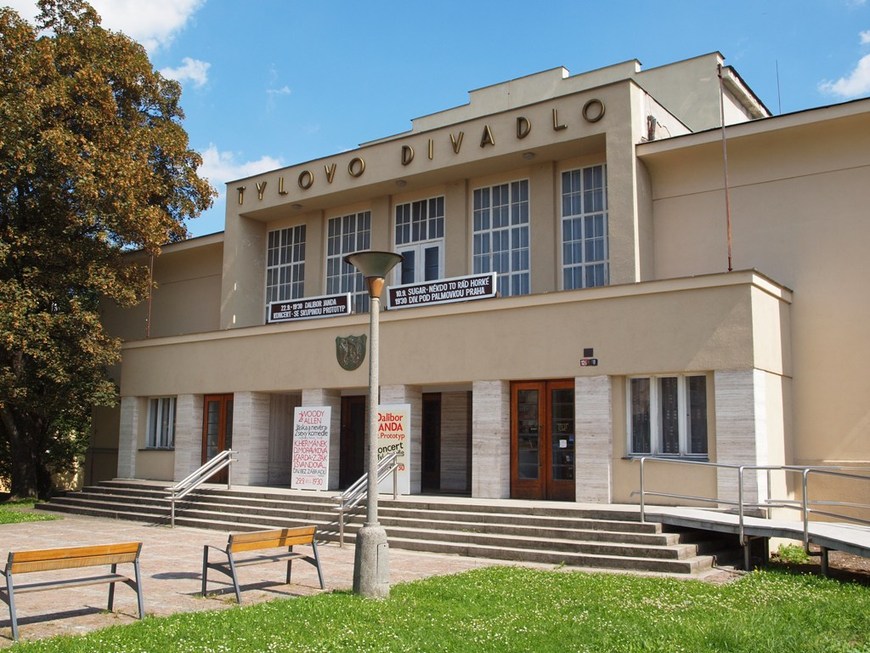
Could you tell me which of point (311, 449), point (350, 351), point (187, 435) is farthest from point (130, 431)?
point (350, 351)

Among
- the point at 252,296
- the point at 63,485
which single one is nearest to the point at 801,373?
the point at 252,296

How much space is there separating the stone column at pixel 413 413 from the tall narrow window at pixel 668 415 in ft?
15.4

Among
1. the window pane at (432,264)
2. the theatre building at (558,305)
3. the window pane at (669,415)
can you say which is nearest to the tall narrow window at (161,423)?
the theatre building at (558,305)

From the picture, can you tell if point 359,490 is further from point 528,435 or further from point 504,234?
point 504,234

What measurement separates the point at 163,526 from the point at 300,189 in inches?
367

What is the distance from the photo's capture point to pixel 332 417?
19547mm

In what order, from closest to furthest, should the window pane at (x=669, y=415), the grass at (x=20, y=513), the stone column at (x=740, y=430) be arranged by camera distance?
the stone column at (x=740, y=430) → the window pane at (x=669, y=415) → the grass at (x=20, y=513)

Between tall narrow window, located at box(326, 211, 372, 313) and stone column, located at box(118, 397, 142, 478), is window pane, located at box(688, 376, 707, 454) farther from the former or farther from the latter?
stone column, located at box(118, 397, 142, 478)

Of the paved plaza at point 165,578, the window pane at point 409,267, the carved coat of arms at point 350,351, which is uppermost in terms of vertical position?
the window pane at point 409,267

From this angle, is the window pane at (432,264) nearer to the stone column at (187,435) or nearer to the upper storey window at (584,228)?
the upper storey window at (584,228)

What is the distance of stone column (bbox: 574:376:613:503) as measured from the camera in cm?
1533

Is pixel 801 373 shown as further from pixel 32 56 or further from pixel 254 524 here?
pixel 32 56

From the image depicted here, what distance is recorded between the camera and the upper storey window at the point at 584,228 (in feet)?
60.6

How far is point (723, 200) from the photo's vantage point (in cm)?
1722
